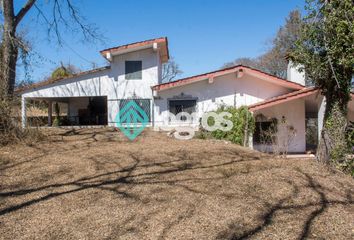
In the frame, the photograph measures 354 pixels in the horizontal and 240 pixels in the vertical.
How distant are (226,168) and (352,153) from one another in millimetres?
4482

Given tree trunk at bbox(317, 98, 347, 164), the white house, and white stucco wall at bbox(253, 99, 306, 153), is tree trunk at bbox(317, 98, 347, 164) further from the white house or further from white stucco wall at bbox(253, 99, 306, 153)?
white stucco wall at bbox(253, 99, 306, 153)

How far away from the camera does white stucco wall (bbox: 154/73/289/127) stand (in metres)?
15.5

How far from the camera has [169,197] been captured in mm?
5117

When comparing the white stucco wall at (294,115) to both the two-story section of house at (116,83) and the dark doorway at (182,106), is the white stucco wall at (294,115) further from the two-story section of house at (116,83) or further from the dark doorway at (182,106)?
the two-story section of house at (116,83)

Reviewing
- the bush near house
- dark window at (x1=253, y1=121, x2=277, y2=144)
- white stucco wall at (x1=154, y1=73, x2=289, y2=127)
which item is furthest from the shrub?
white stucco wall at (x1=154, y1=73, x2=289, y2=127)

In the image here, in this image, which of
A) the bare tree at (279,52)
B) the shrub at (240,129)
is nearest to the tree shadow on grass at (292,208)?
the shrub at (240,129)

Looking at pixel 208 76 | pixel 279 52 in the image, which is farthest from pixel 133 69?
pixel 279 52

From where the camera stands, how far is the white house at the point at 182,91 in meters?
15.1

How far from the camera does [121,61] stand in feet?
54.5

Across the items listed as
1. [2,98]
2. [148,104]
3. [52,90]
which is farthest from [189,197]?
[52,90]

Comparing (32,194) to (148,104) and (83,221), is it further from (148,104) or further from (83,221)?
(148,104)

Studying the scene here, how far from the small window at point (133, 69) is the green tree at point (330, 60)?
9.40m

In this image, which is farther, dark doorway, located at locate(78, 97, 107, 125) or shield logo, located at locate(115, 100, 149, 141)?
dark doorway, located at locate(78, 97, 107, 125)

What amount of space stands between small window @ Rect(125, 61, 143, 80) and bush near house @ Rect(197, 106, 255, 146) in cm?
536
